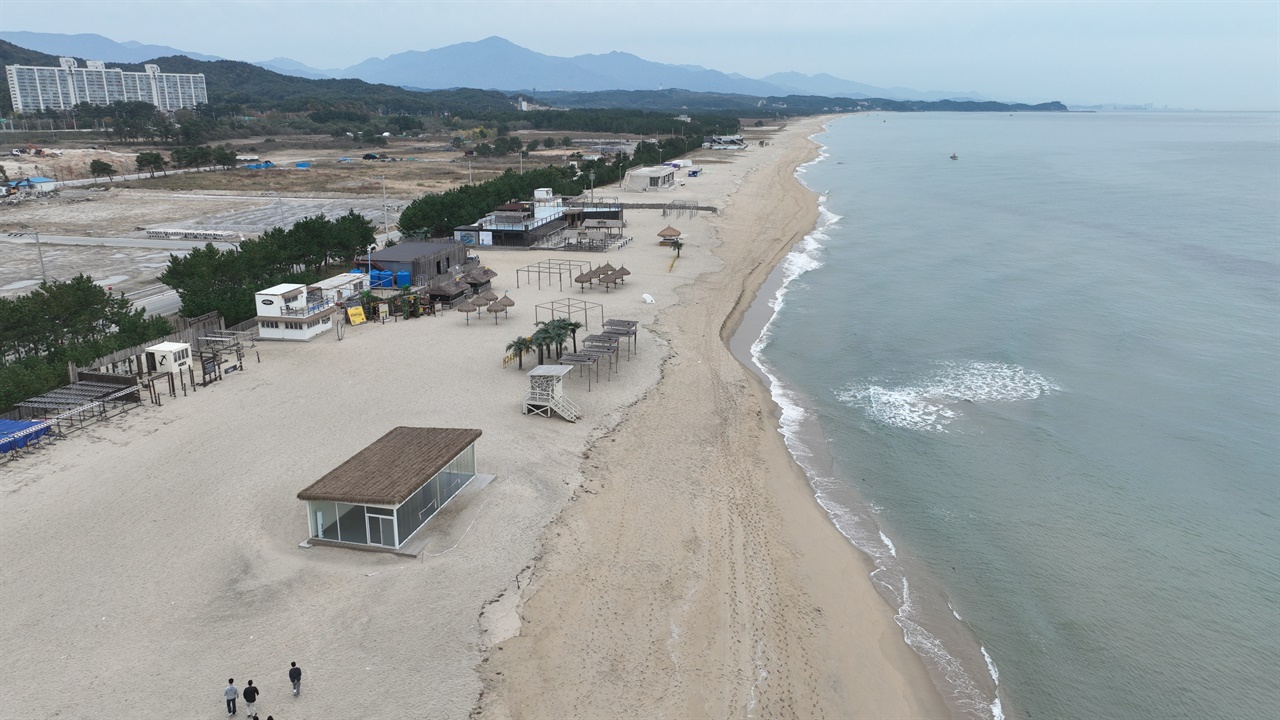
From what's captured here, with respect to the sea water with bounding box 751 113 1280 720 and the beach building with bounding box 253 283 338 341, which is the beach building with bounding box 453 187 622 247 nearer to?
the sea water with bounding box 751 113 1280 720

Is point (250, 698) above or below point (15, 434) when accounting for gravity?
below

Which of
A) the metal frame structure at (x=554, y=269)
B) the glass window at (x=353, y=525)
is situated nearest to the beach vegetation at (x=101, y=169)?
the metal frame structure at (x=554, y=269)

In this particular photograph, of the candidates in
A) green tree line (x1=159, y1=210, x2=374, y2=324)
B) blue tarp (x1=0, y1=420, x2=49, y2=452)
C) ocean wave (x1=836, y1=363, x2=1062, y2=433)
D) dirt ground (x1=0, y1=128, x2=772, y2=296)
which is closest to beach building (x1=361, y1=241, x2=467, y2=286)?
green tree line (x1=159, y1=210, x2=374, y2=324)

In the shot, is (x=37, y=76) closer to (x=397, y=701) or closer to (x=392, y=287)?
(x=392, y=287)

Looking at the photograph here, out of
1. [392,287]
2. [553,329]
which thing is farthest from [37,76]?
[553,329]

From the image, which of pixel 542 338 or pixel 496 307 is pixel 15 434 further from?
pixel 496 307

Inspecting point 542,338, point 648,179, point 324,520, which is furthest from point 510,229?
point 324,520
